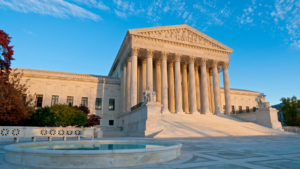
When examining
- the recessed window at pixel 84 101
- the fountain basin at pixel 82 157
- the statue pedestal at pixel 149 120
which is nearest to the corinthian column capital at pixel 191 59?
the statue pedestal at pixel 149 120

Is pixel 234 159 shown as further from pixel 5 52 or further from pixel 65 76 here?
pixel 65 76

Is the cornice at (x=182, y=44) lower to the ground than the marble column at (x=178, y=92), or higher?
higher

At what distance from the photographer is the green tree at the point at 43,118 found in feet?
74.2

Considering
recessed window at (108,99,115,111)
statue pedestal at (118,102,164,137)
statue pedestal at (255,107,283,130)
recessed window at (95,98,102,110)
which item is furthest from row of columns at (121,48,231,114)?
statue pedestal at (118,102,164,137)

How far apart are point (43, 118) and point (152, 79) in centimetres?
2038

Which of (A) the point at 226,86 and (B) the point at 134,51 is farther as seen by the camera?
(A) the point at 226,86

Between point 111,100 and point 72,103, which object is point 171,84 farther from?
point 72,103

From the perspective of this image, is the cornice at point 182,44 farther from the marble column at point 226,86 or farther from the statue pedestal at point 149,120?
the statue pedestal at point 149,120

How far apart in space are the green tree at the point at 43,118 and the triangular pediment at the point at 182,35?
19.4 m

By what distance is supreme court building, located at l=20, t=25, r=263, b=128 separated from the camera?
37.0m

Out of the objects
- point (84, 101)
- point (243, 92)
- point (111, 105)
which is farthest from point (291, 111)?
point (84, 101)

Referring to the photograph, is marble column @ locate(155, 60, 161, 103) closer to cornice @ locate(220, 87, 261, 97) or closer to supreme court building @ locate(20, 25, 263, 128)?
supreme court building @ locate(20, 25, 263, 128)

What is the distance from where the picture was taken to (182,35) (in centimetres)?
4053

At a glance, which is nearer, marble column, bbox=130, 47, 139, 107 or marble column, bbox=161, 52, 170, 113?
marble column, bbox=130, 47, 139, 107
